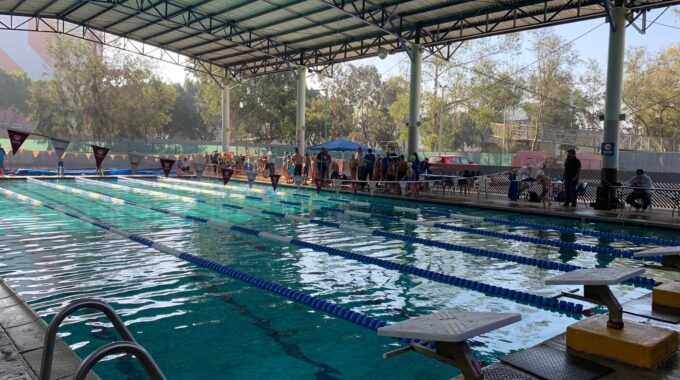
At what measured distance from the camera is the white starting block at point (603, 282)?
3.22 metres

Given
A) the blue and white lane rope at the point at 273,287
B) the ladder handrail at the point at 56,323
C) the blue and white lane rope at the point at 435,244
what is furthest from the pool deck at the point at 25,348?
the blue and white lane rope at the point at 435,244

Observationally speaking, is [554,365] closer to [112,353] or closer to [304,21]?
[112,353]

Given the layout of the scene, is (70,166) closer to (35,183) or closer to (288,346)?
(35,183)

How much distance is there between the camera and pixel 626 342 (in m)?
3.13

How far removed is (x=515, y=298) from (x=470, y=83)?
37329 millimetres

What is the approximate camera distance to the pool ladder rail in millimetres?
1979

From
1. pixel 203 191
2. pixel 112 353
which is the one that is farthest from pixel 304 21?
pixel 112 353

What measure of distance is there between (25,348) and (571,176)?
11.8 meters

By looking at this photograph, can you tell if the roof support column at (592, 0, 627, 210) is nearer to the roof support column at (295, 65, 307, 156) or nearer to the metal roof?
the metal roof

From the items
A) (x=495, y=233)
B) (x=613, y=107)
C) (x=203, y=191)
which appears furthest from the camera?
(x=203, y=191)

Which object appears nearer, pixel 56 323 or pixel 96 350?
pixel 96 350

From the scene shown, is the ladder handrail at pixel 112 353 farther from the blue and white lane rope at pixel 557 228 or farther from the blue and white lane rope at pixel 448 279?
the blue and white lane rope at pixel 557 228

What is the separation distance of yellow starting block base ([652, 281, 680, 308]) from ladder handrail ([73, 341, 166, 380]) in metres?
4.14

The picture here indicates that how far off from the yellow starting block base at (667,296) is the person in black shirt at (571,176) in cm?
798
